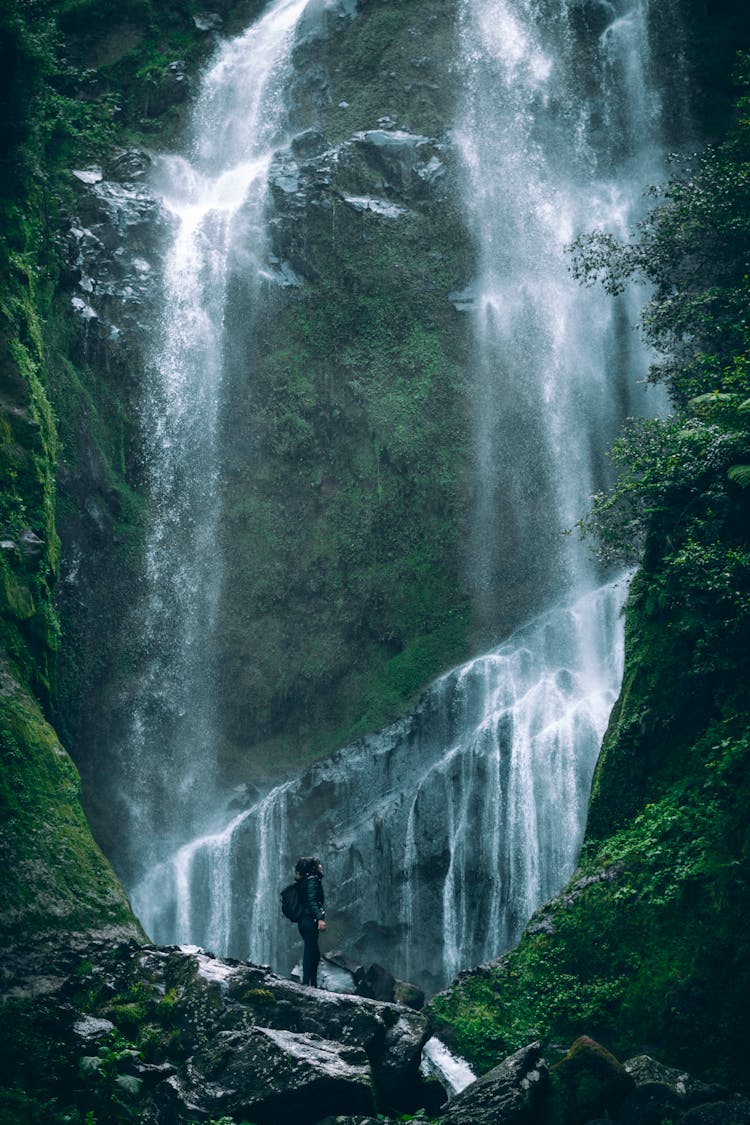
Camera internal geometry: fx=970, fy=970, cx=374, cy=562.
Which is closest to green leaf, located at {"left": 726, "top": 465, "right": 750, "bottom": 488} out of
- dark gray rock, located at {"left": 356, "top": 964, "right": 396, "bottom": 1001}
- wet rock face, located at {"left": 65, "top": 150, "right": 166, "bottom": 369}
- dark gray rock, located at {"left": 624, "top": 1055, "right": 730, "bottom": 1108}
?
dark gray rock, located at {"left": 624, "top": 1055, "right": 730, "bottom": 1108}

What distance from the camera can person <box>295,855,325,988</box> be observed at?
36.2 feet

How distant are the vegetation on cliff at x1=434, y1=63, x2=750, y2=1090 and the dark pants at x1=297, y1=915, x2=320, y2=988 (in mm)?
2272

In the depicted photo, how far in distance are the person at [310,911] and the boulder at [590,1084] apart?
2.94m

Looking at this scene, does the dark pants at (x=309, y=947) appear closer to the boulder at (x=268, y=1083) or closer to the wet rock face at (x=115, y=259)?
the boulder at (x=268, y=1083)

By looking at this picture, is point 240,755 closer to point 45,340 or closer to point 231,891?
point 231,891

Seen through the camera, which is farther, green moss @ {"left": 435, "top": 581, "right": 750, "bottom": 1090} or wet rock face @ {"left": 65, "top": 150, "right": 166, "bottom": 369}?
wet rock face @ {"left": 65, "top": 150, "right": 166, "bottom": 369}

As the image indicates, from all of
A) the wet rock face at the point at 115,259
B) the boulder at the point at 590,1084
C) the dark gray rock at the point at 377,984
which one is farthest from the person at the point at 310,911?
the wet rock face at the point at 115,259

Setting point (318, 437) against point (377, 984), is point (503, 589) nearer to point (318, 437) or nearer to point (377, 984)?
→ point (318, 437)

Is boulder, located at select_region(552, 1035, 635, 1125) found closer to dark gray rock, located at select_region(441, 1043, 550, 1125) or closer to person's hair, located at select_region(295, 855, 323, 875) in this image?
dark gray rock, located at select_region(441, 1043, 550, 1125)

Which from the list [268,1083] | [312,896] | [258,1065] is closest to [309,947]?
[312,896]

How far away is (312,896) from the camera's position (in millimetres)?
11062

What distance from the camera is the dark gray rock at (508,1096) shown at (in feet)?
28.9

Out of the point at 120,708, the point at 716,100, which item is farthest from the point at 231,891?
the point at 716,100

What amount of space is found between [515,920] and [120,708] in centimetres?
1001
